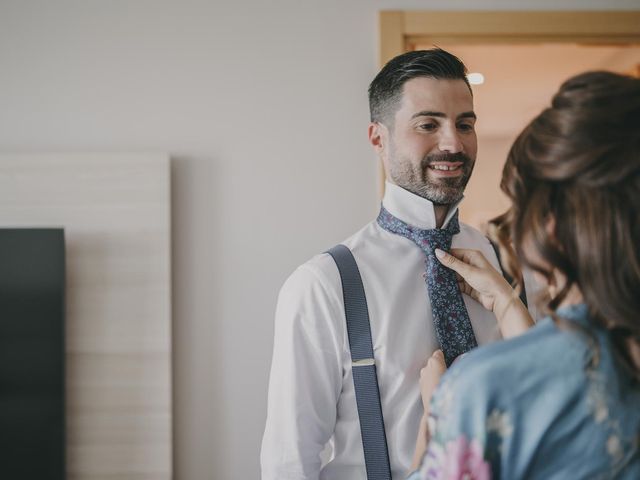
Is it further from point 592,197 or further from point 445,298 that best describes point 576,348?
point 445,298

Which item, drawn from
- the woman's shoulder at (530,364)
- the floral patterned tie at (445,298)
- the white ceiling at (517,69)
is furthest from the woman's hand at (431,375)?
the white ceiling at (517,69)

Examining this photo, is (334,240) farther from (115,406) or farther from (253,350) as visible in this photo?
(115,406)

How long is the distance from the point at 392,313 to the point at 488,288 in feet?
0.66

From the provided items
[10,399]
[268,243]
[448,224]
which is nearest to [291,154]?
[268,243]

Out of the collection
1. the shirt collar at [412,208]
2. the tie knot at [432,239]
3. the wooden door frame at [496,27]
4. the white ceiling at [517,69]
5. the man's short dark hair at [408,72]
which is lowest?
the tie knot at [432,239]

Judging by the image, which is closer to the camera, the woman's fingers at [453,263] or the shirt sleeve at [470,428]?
the shirt sleeve at [470,428]

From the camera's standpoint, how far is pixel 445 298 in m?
1.25

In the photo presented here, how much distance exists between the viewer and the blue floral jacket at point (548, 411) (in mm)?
685

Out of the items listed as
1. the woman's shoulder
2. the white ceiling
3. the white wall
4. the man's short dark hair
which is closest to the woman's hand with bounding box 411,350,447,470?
the woman's shoulder

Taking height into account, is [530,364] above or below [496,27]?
below

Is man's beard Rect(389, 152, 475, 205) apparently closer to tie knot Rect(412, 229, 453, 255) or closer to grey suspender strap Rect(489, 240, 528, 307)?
tie knot Rect(412, 229, 453, 255)

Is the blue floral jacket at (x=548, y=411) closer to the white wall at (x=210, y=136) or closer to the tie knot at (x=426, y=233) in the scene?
the tie knot at (x=426, y=233)

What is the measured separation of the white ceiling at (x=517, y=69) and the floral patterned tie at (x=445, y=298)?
40.7 inches

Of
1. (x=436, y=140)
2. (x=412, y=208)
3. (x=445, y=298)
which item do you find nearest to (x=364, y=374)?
(x=445, y=298)
